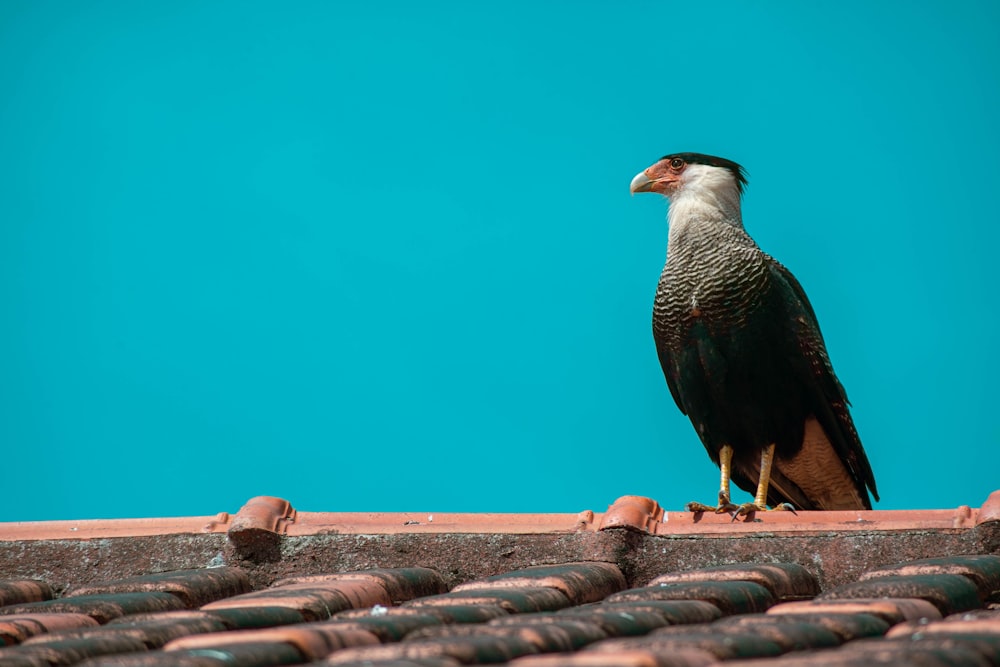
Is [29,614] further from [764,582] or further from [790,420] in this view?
[790,420]

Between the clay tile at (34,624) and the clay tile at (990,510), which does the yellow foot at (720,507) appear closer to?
the clay tile at (990,510)

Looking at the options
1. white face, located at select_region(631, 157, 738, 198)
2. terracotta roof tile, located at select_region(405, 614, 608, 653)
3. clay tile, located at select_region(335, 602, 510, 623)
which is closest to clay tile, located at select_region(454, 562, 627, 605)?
clay tile, located at select_region(335, 602, 510, 623)

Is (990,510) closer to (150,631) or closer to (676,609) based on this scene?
(676,609)

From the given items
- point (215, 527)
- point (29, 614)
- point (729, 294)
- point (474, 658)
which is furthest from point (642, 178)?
point (474, 658)

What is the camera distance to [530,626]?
100 inches

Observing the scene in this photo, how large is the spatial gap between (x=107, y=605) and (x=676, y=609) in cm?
139

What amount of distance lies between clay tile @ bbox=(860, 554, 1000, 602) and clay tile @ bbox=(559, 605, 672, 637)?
936mm

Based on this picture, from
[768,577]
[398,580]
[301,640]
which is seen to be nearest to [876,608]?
[768,577]

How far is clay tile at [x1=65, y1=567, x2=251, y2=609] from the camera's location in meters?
3.65

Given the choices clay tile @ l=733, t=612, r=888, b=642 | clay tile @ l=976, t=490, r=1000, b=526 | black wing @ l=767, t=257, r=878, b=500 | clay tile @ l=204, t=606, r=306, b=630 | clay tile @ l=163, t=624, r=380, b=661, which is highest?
black wing @ l=767, t=257, r=878, b=500

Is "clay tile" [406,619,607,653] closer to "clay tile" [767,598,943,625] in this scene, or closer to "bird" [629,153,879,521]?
"clay tile" [767,598,943,625]

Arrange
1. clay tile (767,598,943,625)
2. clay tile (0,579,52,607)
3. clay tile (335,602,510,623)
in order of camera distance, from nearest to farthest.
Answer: clay tile (767,598,943,625), clay tile (335,602,510,623), clay tile (0,579,52,607)

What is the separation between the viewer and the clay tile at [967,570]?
3.47 meters

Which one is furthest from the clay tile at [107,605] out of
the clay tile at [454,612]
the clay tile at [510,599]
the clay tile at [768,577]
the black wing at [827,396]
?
the black wing at [827,396]
